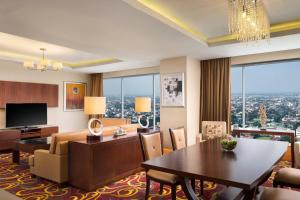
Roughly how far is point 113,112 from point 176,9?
570cm

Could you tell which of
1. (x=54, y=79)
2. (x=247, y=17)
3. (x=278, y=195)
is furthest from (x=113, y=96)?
(x=278, y=195)

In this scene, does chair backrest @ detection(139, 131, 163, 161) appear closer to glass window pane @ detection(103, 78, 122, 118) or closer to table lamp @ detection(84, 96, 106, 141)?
table lamp @ detection(84, 96, 106, 141)

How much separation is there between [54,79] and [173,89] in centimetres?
423

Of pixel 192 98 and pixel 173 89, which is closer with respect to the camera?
pixel 173 89

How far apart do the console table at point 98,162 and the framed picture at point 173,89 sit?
2081 millimetres

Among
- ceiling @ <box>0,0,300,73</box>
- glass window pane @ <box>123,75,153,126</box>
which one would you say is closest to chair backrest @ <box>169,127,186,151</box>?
ceiling @ <box>0,0,300,73</box>

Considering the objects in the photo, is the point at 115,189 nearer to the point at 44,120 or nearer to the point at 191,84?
the point at 191,84

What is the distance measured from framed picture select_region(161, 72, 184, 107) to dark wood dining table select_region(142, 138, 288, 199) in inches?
105

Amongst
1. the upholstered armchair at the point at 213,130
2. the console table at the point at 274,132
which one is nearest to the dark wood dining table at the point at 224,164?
the console table at the point at 274,132

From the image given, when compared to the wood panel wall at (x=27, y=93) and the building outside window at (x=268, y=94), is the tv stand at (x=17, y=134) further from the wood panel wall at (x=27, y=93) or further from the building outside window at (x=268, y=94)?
the building outside window at (x=268, y=94)

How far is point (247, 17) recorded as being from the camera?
261 cm

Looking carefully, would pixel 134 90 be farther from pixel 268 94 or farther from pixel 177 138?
pixel 177 138

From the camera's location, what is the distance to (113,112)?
833 centimetres

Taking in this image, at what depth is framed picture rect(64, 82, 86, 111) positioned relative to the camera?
784 cm
